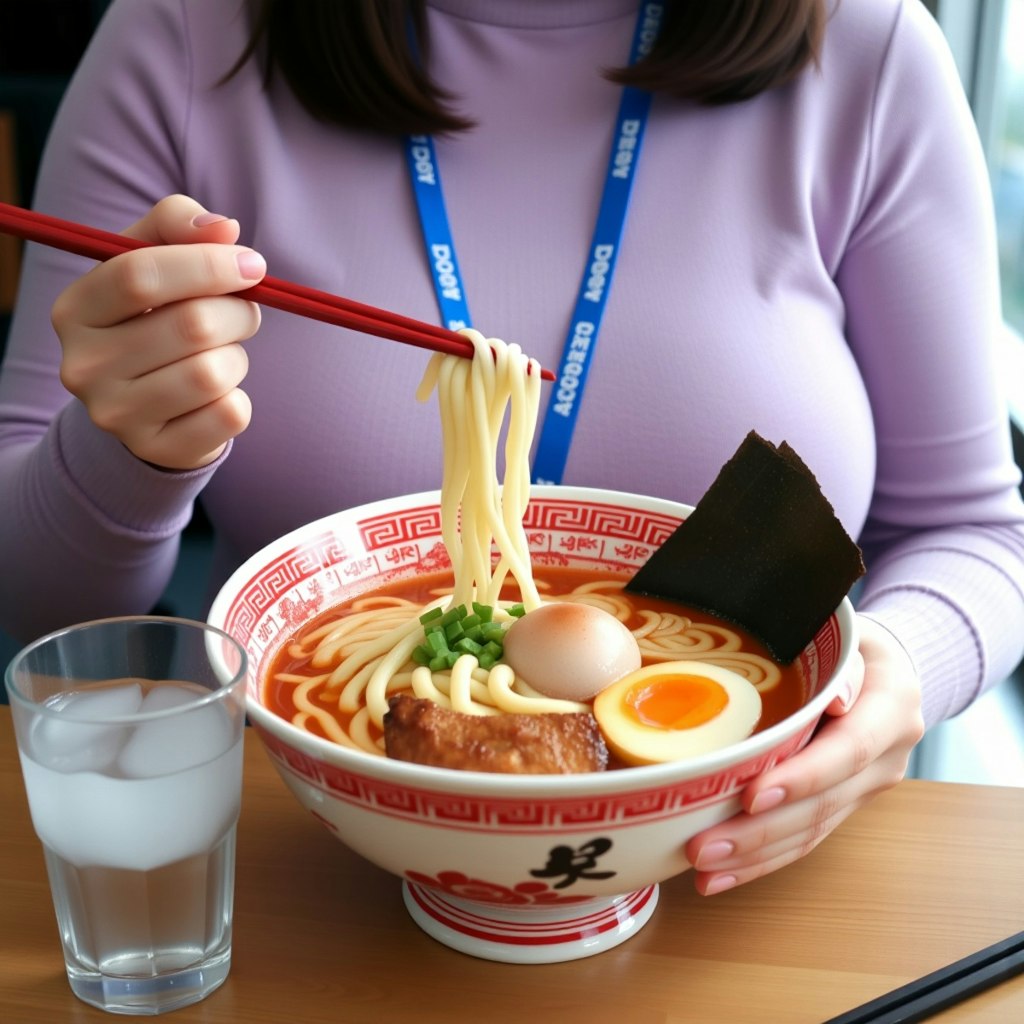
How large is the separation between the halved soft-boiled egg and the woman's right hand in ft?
1.46

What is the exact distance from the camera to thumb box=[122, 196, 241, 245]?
104cm

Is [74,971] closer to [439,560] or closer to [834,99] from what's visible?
[439,560]

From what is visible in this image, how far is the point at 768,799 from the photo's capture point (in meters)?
0.87

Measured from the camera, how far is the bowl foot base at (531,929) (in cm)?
93

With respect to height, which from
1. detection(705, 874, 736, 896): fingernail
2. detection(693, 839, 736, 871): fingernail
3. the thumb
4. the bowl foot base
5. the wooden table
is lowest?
the wooden table

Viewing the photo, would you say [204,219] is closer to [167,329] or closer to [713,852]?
[167,329]

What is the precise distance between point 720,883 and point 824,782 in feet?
0.37

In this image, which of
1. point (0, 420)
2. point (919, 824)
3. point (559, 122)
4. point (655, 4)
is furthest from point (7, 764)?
point (655, 4)

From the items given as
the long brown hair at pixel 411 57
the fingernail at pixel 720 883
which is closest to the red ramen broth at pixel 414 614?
the fingernail at pixel 720 883

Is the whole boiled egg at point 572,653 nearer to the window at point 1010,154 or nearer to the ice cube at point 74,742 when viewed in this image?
the ice cube at point 74,742

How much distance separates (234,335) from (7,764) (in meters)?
0.51

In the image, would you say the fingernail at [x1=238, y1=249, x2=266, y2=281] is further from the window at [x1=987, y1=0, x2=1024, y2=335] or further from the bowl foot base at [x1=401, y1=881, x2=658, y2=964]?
the window at [x1=987, y1=0, x2=1024, y2=335]

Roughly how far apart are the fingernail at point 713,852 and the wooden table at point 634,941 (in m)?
0.11

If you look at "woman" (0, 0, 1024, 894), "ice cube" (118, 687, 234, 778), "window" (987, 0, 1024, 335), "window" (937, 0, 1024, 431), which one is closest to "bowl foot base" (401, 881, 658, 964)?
"ice cube" (118, 687, 234, 778)
